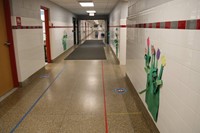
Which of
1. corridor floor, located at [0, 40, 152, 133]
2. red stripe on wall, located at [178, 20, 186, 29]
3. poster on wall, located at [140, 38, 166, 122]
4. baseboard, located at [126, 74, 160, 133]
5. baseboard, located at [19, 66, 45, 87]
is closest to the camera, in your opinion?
red stripe on wall, located at [178, 20, 186, 29]

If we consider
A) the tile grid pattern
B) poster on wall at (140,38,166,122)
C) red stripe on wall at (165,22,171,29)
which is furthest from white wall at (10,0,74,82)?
red stripe on wall at (165,22,171,29)

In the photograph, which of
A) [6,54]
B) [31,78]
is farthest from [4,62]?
[31,78]

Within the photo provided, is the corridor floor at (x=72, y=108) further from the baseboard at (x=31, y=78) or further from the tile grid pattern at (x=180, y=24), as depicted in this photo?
the tile grid pattern at (x=180, y=24)

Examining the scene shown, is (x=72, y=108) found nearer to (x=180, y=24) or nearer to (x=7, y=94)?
(x=7, y=94)

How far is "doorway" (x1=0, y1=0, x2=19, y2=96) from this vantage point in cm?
371

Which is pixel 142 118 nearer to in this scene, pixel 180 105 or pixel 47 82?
pixel 180 105

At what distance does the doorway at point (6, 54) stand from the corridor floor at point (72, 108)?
302 millimetres

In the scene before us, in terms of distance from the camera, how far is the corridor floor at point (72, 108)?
257cm

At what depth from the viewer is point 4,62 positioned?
3820 mm

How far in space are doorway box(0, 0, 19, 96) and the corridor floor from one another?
0.30 metres

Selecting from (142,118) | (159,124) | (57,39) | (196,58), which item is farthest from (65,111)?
(57,39)

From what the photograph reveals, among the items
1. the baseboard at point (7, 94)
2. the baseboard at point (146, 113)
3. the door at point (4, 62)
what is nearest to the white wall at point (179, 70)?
the baseboard at point (146, 113)

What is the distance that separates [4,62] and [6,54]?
21 centimetres

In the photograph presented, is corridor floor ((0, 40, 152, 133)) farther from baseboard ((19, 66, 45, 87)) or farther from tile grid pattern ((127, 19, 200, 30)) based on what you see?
tile grid pattern ((127, 19, 200, 30))
